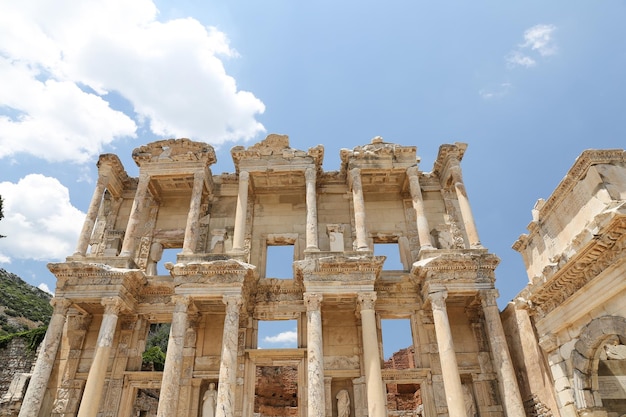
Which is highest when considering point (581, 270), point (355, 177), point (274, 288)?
point (355, 177)

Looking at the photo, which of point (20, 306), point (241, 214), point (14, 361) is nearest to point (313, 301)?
point (241, 214)

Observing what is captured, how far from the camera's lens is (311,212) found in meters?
15.2

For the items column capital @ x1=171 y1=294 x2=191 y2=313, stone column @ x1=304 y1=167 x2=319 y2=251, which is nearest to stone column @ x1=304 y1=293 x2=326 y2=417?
stone column @ x1=304 y1=167 x2=319 y2=251

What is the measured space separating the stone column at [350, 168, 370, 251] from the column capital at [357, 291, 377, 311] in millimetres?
1601

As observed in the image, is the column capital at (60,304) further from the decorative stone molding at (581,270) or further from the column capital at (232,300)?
the decorative stone molding at (581,270)

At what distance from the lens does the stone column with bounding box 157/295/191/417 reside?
1171 cm

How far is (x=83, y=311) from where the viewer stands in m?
14.8

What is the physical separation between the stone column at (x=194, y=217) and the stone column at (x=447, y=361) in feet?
26.1

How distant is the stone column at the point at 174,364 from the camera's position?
1171 centimetres

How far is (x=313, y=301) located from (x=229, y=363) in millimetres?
2941

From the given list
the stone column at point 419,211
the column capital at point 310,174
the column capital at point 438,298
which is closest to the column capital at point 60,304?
the column capital at point 310,174

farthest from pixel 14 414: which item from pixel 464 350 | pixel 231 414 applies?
pixel 464 350

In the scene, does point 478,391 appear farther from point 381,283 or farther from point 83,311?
point 83,311

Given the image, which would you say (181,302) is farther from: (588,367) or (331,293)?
(588,367)
